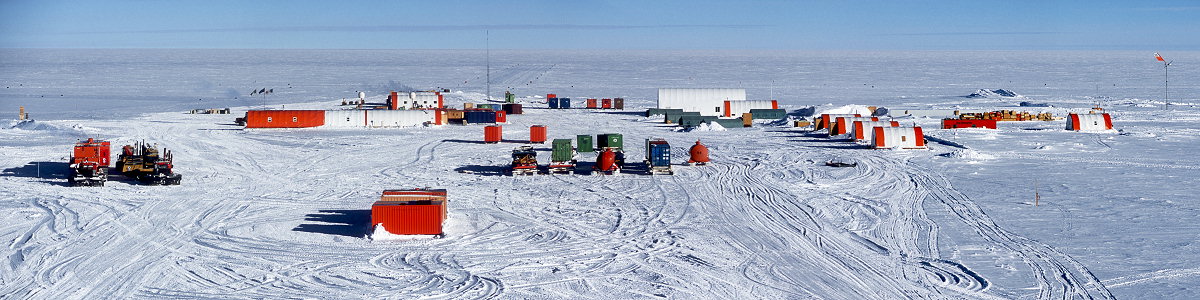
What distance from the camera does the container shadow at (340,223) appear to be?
949 inches

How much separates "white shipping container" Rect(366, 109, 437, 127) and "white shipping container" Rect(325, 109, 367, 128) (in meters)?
0.28

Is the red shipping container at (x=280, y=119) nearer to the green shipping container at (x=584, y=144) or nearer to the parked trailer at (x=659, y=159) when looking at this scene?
the green shipping container at (x=584, y=144)

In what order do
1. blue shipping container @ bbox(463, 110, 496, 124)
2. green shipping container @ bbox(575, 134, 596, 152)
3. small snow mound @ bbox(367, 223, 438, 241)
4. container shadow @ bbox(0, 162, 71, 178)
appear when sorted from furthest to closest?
blue shipping container @ bbox(463, 110, 496, 124) < green shipping container @ bbox(575, 134, 596, 152) < container shadow @ bbox(0, 162, 71, 178) < small snow mound @ bbox(367, 223, 438, 241)

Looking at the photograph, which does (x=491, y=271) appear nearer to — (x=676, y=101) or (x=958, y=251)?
(x=958, y=251)

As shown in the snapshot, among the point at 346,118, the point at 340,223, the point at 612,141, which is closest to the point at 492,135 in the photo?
the point at 612,141

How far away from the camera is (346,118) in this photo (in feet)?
181

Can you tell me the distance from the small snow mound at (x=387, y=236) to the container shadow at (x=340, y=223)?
0.63 m

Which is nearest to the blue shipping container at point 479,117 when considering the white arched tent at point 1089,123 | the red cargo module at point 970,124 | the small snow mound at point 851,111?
the small snow mound at point 851,111

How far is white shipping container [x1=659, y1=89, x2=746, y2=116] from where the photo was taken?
65.8m

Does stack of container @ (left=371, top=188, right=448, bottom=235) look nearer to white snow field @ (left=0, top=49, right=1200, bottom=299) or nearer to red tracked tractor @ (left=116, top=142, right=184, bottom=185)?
white snow field @ (left=0, top=49, right=1200, bottom=299)

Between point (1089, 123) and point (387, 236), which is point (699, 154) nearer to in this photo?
point (387, 236)

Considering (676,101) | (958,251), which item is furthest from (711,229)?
(676,101)

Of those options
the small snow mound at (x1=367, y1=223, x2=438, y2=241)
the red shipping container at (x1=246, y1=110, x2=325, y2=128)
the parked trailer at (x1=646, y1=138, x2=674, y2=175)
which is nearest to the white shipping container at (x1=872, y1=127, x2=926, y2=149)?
the parked trailer at (x1=646, y1=138, x2=674, y2=175)

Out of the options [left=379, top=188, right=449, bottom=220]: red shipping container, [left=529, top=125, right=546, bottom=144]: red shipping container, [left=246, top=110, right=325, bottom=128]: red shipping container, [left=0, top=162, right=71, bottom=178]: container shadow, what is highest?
[left=246, top=110, right=325, bottom=128]: red shipping container
